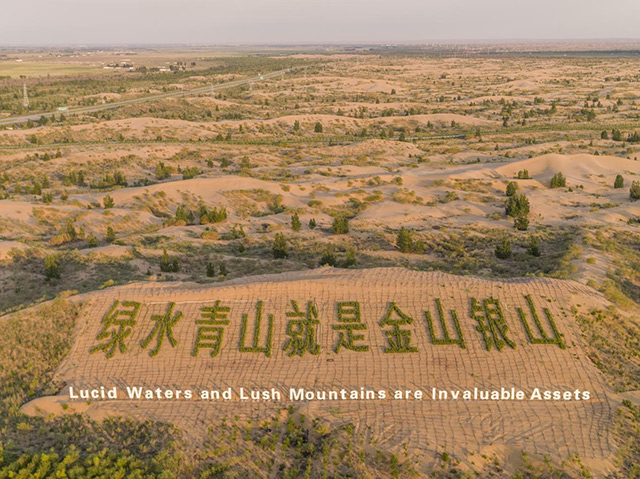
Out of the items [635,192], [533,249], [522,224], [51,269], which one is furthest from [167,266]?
[635,192]

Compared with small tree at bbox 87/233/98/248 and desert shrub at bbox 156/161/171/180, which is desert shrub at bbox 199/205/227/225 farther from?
desert shrub at bbox 156/161/171/180

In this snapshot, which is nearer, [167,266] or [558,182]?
[167,266]

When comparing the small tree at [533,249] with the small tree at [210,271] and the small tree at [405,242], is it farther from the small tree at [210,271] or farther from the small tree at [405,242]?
the small tree at [210,271]

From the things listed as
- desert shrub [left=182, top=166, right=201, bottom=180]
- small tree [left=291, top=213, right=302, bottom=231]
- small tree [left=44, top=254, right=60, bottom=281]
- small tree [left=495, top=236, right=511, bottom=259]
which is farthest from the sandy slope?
desert shrub [left=182, top=166, right=201, bottom=180]

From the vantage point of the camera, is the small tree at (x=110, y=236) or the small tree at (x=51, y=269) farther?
the small tree at (x=110, y=236)

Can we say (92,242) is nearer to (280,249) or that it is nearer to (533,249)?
(280,249)

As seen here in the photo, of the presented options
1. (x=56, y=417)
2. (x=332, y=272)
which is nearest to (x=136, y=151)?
(x=332, y=272)

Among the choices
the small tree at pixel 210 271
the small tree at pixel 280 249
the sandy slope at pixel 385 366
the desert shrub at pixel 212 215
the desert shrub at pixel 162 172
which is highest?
the sandy slope at pixel 385 366

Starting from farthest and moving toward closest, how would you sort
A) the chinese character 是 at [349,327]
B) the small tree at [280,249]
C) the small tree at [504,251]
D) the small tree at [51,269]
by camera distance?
the small tree at [280,249] → the small tree at [504,251] → the small tree at [51,269] → the chinese character 是 at [349,327]

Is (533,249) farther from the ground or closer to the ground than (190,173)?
farther from the ground

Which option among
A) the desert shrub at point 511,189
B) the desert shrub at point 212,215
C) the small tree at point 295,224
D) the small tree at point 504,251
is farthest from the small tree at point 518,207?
the desert shrub at point 212,215

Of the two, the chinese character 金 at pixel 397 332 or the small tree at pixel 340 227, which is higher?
the chinese character 金 at pixel 397 332

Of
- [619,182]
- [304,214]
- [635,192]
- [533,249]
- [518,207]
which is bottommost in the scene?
[304,214]

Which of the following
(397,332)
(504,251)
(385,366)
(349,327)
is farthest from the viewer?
(504,251)
